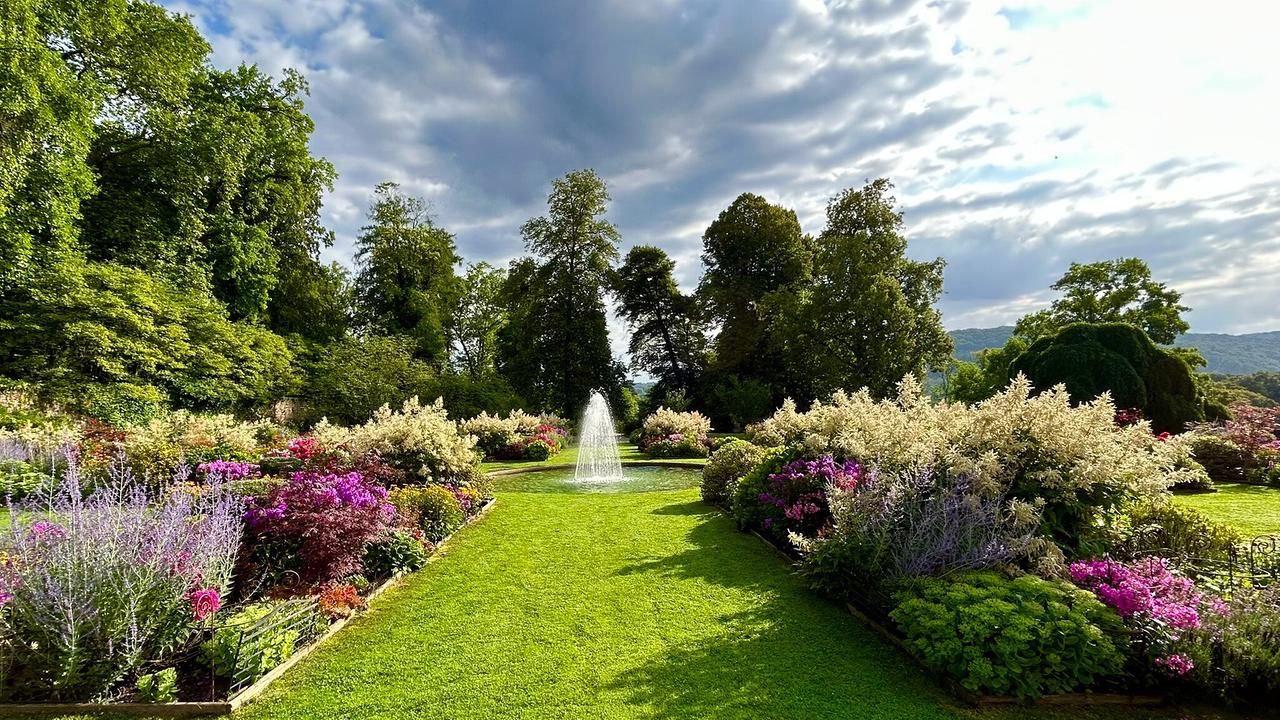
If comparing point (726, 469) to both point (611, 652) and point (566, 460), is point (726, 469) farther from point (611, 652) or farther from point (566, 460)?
point (566, 460)

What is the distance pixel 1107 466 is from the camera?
15.8 ft

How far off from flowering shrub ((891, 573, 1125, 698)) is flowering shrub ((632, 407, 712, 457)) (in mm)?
14172

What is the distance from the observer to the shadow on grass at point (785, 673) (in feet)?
11.8

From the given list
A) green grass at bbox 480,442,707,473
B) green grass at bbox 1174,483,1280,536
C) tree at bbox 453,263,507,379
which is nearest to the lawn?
green grass at bbox 1174,483,1280,536

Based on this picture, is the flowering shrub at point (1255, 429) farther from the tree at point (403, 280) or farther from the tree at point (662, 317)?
the tree at point (403, 280)

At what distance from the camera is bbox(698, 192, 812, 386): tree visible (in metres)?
29.3

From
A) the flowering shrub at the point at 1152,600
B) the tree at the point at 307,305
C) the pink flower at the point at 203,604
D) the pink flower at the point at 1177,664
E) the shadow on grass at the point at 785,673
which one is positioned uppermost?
the tree at the point at 307,305

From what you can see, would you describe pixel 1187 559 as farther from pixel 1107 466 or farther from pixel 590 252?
pixel 590 252

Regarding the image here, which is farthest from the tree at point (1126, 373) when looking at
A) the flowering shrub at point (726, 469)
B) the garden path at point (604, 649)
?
the garden path at point (604, 649)

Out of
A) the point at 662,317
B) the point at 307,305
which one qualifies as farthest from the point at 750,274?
the point at 307,305

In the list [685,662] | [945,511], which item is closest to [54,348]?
[685,662]

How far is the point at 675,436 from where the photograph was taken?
64.5ft

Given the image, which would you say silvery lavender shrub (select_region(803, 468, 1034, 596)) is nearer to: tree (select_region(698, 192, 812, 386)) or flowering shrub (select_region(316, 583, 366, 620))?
flowering shrub (select_region(316, 583, 366, 620))

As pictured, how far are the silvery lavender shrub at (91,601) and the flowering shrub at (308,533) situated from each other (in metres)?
1.15
